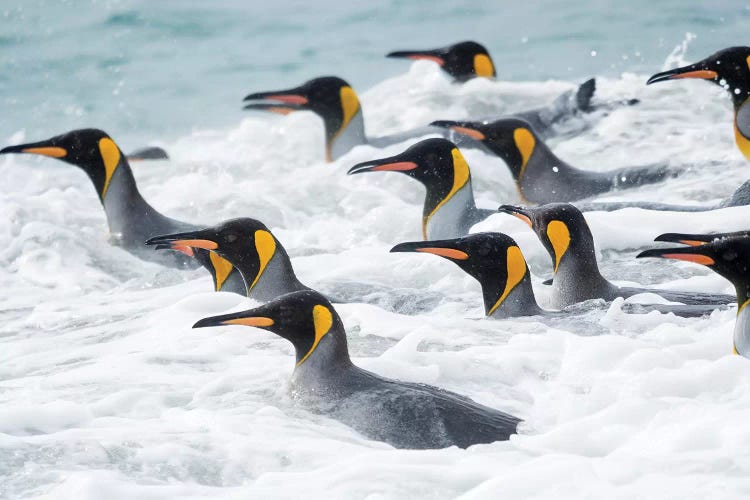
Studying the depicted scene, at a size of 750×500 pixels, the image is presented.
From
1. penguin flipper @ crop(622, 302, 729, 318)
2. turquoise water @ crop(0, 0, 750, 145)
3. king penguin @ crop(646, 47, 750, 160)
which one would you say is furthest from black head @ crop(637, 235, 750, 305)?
turquoise water @ crop(0, 0, 750, 145)

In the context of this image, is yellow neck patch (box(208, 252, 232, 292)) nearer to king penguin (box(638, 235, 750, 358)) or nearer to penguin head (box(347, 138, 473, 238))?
penguin head (box(347, 138, 473, 238))

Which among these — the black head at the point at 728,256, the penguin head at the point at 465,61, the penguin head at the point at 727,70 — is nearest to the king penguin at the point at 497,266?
the black head at the point at 728,256

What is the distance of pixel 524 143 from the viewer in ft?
26.1

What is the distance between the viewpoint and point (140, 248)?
752cm

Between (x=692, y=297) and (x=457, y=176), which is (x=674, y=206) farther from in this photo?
(x=692, y=297)

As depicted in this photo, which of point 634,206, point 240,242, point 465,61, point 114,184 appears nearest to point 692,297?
point 634,206

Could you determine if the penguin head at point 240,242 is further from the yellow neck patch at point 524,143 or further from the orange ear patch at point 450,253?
the yellow neck patch at point 524,143

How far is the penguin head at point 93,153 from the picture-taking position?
7668 millimetres

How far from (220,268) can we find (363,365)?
1.81 m

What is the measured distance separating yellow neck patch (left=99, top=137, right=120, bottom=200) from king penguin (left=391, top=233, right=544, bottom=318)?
3182mm

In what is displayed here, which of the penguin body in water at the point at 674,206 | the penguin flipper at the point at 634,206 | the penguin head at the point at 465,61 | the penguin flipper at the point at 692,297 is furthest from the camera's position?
the penguin head at the point at 465,61

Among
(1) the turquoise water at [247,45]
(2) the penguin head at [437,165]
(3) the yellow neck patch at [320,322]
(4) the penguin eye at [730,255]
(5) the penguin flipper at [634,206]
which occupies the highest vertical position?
(3) the yellow neck patch at [320,322]

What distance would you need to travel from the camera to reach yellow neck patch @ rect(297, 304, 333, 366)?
4145 mm

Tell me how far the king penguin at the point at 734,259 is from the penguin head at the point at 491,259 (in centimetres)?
92
